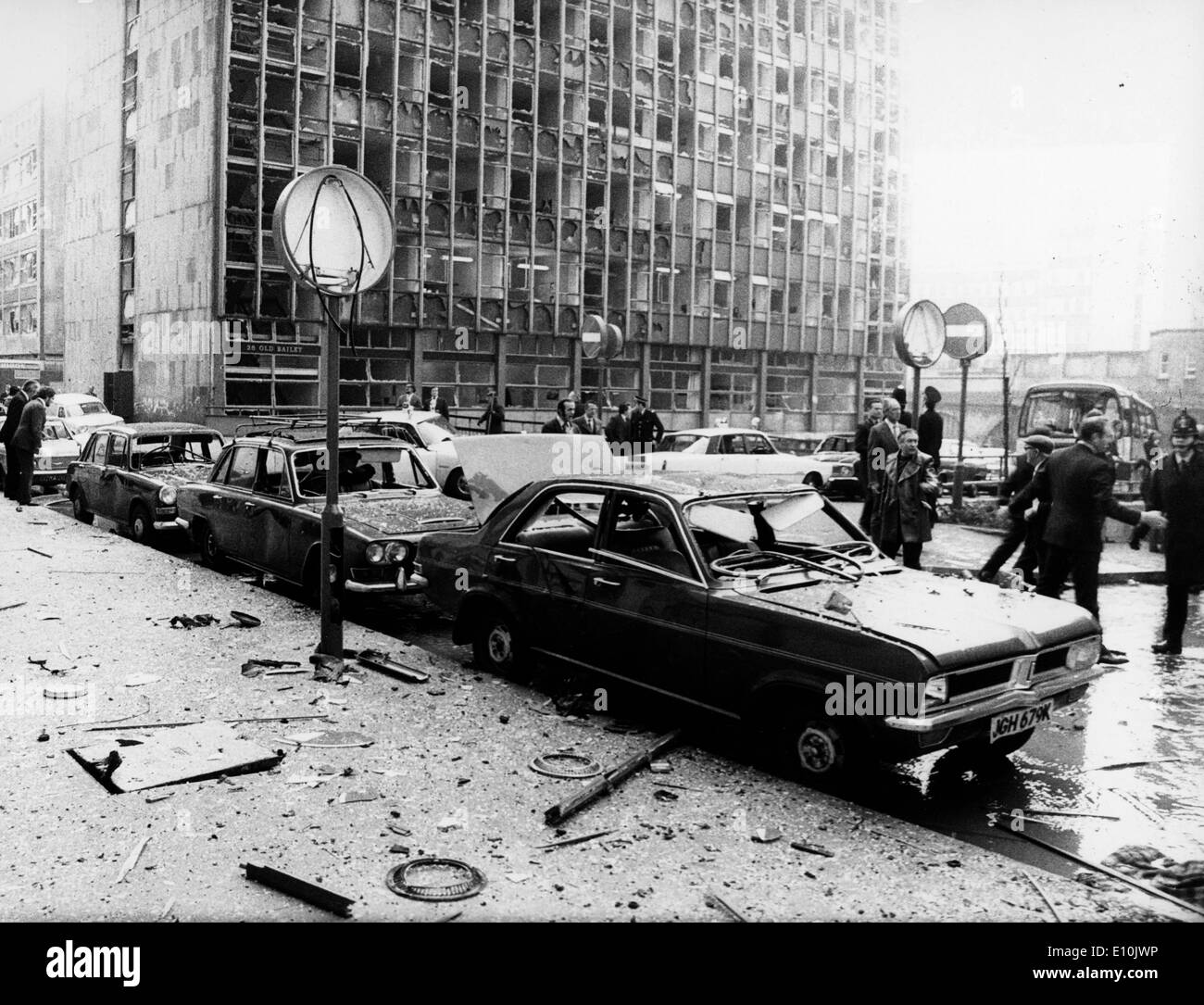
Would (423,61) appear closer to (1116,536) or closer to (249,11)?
(249,11)

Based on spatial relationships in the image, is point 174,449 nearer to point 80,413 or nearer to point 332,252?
point 332,252

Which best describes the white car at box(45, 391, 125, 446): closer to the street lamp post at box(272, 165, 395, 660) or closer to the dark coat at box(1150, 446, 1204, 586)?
the street lamp post at box(272, 165, 395, 660)

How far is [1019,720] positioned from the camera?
5234 mm

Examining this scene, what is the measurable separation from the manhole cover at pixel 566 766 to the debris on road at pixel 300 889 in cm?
160

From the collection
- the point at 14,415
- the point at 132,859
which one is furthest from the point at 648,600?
the point at 14,415

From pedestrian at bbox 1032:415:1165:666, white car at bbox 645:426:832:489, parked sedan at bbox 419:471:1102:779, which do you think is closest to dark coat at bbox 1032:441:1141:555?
pedestrian at bbox 1032:415:1165:666

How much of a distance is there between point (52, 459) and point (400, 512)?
13.2 meters

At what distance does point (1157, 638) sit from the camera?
30.4 ft

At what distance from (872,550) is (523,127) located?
34.5 metres

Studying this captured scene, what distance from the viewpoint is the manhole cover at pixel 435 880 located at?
399cm

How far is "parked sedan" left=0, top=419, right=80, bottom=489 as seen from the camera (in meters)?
19.2

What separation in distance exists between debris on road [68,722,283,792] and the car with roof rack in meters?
2.80

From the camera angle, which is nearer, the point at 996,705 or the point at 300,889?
the point at 300,889

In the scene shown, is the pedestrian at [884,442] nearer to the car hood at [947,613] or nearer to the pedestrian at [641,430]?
the car hood at [947,613]
